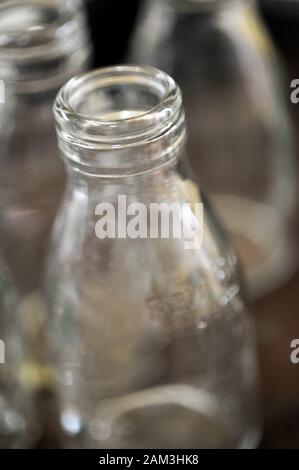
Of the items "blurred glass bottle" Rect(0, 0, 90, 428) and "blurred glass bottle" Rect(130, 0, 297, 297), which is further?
"blurred glass bottle" Rect(130, 0, 297, 297)

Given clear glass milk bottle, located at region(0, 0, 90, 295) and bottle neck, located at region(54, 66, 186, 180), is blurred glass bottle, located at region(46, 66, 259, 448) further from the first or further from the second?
clear glass milk bottle, located at region(0, 0, 90, 295)

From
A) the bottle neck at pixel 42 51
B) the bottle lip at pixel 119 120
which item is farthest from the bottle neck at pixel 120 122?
the bottle neck at pixel 42 51

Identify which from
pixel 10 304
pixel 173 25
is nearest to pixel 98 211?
pixel 10 304

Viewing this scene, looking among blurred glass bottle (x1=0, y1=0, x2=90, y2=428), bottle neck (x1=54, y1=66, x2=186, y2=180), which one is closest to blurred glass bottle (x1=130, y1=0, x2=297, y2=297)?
blurred glass bottle (x1=0, y1=0, x2=90, y2=428)

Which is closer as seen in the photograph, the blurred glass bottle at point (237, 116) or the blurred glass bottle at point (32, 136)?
the blurred glass bottle at point (32, 136)

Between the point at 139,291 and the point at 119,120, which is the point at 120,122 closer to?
the point at 119,120

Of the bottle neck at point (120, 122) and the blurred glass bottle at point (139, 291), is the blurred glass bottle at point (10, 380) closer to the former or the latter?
the blurred glass bottle at point (139, 291)
